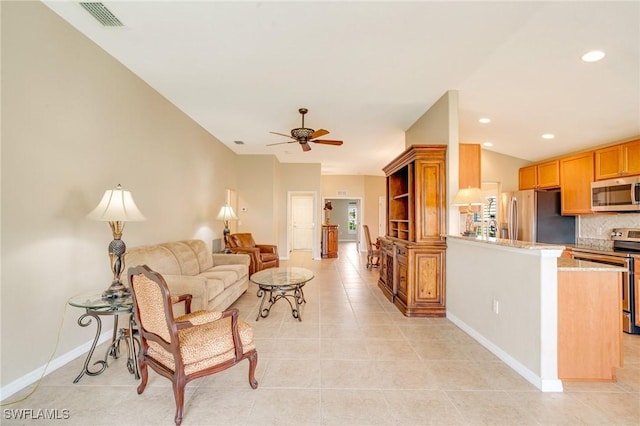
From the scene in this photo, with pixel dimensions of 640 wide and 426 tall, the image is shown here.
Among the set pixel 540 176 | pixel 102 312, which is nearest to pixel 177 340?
pixel 102 312

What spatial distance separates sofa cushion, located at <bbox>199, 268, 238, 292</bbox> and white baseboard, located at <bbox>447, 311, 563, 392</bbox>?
115 inches

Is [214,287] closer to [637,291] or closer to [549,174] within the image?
[637,291]

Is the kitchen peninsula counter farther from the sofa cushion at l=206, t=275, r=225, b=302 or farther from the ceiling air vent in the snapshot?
the ceiling air vent

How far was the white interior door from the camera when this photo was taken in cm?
993

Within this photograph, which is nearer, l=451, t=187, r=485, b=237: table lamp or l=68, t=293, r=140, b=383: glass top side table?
l=68, t=293, r=140, b=383: glass top side table

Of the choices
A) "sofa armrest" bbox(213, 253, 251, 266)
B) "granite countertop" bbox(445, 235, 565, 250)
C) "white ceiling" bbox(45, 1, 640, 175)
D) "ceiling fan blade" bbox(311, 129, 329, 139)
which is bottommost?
"sofa armrest" bbox(213, 253, 251, 266)

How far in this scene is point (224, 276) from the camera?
11.7 ft

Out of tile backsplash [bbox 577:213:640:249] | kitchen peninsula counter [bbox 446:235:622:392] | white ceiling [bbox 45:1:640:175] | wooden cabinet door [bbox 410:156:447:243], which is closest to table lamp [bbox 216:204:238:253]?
white ceiling [bbox 45:1:640:175]

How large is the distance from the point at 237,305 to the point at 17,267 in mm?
2420

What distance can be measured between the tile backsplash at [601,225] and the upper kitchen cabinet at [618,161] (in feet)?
1.93

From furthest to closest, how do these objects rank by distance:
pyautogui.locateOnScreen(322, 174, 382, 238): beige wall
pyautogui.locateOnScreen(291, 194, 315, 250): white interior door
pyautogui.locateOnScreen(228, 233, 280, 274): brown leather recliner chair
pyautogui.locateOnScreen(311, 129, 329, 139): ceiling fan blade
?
pyautogui.locateOnScreen(291, 194, 315, 250): white interior door, pyautogui.locateOnScreen(322, 174, 382, 238): beige wall, pyautogui.locateOnScreen(228, 233, 280, 274): brown leather recliner chair, pyautogui.locateOnScreen(311, 129, 329, 139): ceiling fan blade

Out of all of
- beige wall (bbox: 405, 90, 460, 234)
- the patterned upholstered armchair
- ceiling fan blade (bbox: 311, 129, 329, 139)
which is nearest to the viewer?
the patterned upholstered armchair

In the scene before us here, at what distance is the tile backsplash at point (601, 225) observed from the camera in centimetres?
352

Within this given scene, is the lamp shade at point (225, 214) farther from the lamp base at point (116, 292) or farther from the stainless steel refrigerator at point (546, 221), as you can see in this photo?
the stainless steel refrigerator at point (546, 221)
